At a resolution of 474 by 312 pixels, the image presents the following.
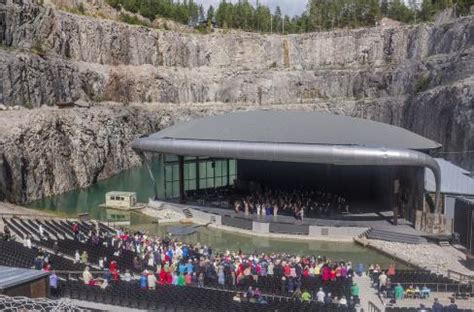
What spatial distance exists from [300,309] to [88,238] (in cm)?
1677

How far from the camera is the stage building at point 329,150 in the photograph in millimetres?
35750

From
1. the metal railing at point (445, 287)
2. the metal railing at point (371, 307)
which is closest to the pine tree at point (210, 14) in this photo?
the metal railing at point (445, 287)

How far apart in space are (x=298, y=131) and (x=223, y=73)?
71.8 metres

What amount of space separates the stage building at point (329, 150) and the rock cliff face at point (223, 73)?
1692 cm

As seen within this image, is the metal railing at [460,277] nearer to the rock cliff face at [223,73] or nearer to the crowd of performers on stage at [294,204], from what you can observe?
the crowd of performers on stage at [294,204]

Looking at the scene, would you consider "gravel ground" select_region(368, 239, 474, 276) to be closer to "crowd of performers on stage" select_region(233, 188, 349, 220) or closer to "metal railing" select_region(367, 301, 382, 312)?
"crowd of performers on stage" select_region(233, 188, 349, 220)

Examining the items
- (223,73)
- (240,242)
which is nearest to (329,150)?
(240,242)

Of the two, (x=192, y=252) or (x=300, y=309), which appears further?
(x=192, y=252)

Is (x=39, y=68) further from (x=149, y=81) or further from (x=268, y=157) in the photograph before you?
(x=268, y=157)

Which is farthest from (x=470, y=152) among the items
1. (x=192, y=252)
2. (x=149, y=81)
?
(x=149, y=81)

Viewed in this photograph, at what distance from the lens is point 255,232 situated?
128 ft

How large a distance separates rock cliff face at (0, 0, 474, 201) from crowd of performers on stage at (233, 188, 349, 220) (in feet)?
63.1

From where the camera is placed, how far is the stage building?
35750mm

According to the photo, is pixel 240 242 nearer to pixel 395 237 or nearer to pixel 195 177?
pixel 395 237
